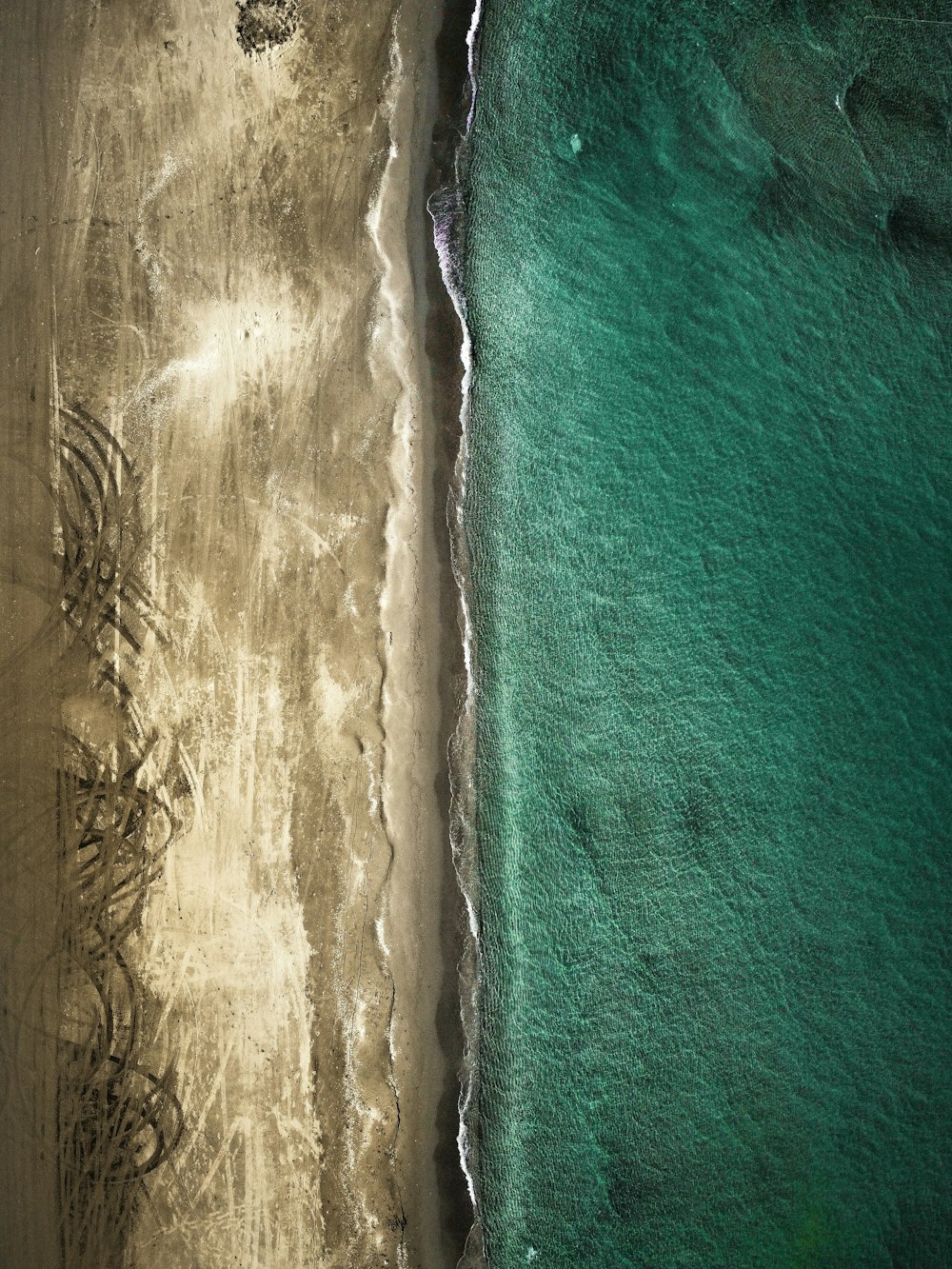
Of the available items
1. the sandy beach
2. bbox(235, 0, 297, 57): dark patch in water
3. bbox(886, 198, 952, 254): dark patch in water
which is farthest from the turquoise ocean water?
bbox(235, 0, 297, 57): dark patch in water

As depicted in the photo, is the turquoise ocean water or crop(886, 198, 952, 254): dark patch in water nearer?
the turquoise ocean water

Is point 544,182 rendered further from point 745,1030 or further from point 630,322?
point 745,1030

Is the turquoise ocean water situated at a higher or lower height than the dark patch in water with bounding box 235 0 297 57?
lower

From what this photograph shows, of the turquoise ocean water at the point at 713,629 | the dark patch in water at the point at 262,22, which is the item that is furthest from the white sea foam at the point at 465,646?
the dark patch in water at the point at 262,22

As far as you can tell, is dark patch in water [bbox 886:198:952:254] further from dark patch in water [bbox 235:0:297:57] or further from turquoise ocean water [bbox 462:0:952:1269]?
dark patch in water [bbox 235:0:297:57]

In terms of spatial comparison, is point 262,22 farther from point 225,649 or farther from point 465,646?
point 465,646

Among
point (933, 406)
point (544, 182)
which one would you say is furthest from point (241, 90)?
point (933, 406)
